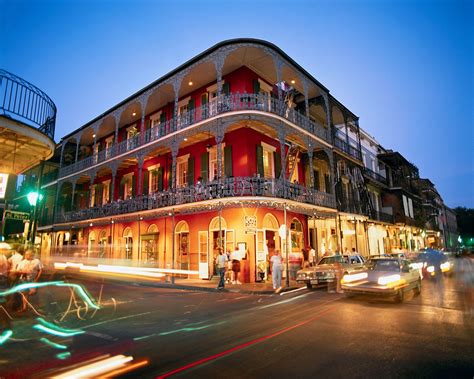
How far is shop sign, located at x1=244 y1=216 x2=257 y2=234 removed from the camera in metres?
14.8

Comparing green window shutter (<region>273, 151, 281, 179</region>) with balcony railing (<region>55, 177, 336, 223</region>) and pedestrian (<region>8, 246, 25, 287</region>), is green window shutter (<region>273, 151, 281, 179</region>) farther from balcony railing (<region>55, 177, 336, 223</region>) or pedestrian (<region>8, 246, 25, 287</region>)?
pedestrian (<region>8, 246, 25, 287</region>)

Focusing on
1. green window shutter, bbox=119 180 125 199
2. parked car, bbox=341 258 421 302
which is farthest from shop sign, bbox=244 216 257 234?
green window shutter, bbox=119 180 125 199

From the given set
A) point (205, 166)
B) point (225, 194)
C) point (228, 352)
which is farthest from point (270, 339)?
point (205, 166)

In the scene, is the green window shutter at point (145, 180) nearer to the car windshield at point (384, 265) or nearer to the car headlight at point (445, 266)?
the car windshield at point (384, 265)

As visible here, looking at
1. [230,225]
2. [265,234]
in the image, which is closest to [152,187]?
[230,225]

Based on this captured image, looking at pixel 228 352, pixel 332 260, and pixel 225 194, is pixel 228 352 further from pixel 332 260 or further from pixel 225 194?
pixel 332 260

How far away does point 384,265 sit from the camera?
1052 centimetres

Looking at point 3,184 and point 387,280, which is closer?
point 3,184

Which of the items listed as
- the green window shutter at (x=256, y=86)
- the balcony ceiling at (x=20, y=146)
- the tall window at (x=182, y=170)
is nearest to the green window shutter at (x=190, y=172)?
the tall window at (x=182, y=170)

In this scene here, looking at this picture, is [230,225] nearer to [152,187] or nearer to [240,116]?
[240,116]

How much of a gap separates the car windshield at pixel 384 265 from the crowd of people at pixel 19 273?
10.8 m

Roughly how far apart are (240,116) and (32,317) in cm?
1156

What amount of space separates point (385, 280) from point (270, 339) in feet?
17.7

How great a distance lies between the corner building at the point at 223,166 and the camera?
51.0 ft
